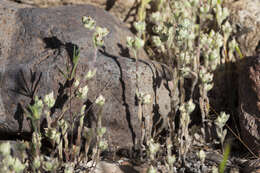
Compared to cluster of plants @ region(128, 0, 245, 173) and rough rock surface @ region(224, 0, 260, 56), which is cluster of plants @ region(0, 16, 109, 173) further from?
rough rock surface @ region(224, 0, 260, 56)

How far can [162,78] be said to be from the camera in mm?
2598

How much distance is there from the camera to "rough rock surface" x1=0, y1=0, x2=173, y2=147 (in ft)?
Answer: 8.04

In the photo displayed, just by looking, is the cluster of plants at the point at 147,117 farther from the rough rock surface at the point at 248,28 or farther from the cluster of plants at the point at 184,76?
the rough rock surface at the point at 248,28

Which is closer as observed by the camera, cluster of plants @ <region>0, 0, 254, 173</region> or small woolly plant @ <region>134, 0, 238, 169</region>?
cluster of plants @ <region>0, 0, 254, 173</region>

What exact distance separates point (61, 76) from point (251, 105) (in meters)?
1.53

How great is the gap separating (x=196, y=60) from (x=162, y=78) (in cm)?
39

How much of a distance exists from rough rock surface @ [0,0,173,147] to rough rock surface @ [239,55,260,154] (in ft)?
2.04

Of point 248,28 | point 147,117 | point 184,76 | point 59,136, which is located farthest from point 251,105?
point 59,136

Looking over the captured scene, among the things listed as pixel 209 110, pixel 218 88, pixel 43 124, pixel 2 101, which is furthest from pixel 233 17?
pixel 2 101

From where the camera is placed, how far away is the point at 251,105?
245cm

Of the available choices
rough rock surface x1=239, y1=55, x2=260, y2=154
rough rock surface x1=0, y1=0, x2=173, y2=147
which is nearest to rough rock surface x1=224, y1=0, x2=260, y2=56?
rough rock surface x1=239, y1=55, x2=260, y2=154

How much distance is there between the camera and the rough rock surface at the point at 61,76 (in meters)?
2.45

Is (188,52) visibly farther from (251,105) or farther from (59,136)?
(59,136)

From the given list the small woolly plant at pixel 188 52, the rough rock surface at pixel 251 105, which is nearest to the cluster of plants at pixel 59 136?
the small woolly plant at pixel 188 52
